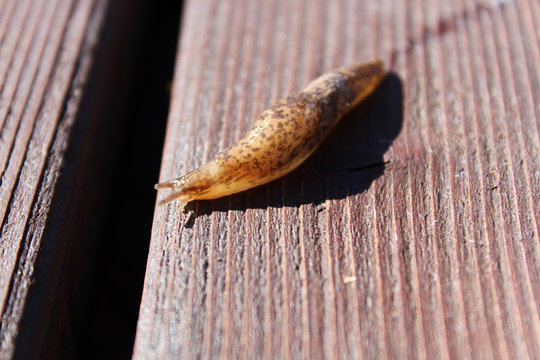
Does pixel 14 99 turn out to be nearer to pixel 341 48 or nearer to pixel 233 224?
pixel 233 224

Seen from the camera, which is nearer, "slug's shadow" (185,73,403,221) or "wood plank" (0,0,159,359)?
"wood plank" (0,0,159,359)

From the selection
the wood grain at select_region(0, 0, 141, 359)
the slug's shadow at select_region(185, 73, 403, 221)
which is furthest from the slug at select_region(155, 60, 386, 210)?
the wood grain at select_region(0, 0, 141, 359)

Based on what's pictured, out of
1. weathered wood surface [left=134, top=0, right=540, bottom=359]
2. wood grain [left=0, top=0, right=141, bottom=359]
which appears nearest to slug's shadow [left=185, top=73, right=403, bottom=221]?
weathered wood surface [left=134, top=0, right=540, bottom=359]

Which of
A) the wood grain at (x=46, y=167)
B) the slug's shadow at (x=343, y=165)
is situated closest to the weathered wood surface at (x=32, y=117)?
the wood grain at (x=46, y=167)

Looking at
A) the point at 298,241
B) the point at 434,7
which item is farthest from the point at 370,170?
the point at 434,7

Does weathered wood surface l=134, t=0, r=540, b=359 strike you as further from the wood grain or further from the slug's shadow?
the wood grain

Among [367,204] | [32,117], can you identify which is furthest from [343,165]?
[32,117]
